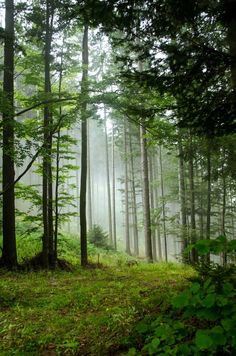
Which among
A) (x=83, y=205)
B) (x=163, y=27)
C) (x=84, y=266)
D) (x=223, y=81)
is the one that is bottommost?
(x=84, y=266)

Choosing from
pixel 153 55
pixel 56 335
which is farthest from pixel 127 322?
pixel 153 55

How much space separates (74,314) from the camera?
18.4 ft

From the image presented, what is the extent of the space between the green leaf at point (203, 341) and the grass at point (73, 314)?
6.05 ft

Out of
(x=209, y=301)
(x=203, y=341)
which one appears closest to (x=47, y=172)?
(x=209, y=301)

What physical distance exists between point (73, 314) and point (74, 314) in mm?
21

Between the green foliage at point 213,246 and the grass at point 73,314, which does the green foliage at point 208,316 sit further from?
the grass at point 73,314

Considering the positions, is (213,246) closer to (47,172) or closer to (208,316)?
(208,316)

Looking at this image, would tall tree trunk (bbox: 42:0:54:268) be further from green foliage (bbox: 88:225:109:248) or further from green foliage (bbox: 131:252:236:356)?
green foliage (bbox: 88:225:109:248)

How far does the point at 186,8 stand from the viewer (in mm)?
5008

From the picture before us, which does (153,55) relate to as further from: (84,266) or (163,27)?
(84,266)

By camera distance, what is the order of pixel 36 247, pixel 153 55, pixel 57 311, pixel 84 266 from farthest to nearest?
1. pixel 36 247
2. pixel 84 266
3. pixel 57 311
4. pixel 153 55

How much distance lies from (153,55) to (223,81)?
1.72 metres

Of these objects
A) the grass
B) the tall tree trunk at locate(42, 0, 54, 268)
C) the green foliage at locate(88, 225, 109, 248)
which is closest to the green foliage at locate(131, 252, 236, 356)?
the grass

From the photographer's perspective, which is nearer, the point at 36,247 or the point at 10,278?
the point at 10,278
